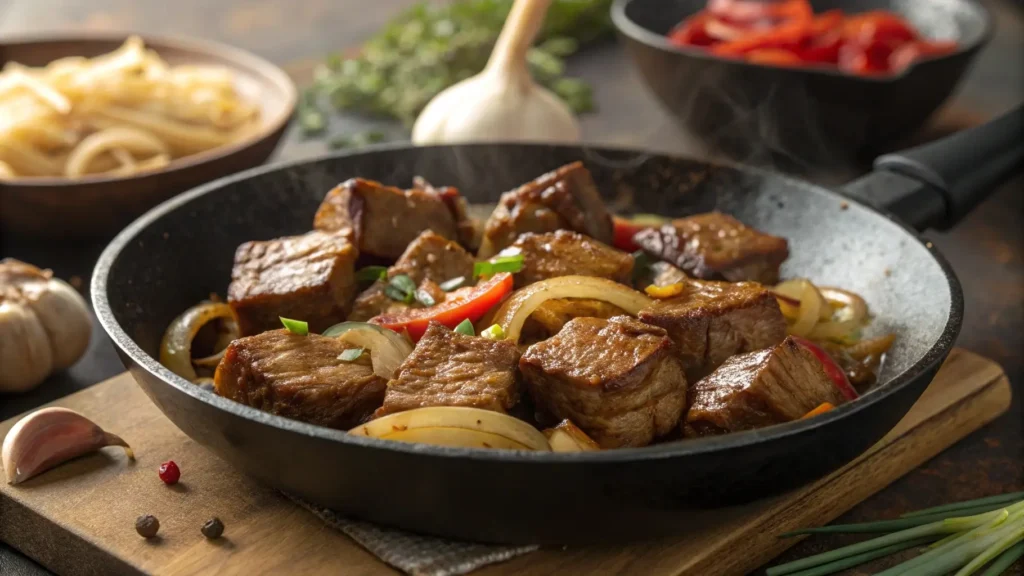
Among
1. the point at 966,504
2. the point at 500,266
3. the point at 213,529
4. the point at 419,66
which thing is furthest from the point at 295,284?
the point at 419,66

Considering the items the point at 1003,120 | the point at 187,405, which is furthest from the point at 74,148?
the point at 1003,120

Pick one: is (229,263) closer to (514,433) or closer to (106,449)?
(106,449)

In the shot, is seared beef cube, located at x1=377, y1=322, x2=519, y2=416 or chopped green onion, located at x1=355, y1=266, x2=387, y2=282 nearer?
seared beef cube, located at x1=377, y1=322, x2=519, y2=416

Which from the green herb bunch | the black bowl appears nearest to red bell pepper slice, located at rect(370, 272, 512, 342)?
the black bowl

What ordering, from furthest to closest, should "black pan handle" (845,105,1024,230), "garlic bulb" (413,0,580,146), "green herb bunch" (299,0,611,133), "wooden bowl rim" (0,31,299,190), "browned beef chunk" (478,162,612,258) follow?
"green herb bunch" (299,0,611,133) < "garlic bulb" (413,0,580,146) < "wooden bowl rim" (0,31,299,190) < "black pan handle" (845,105,1024,230) < "browned beef chunk" (478,162,612,258)

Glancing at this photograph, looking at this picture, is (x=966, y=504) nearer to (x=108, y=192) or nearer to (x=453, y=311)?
(x=453, y=311)

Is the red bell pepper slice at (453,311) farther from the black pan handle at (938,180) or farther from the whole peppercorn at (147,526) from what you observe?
the black pan handle at (938,180)

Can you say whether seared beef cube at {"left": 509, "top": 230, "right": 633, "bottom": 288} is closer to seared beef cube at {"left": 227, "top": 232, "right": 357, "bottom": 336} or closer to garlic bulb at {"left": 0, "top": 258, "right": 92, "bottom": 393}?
seared beef cube at {"left": 227, "top": 232, "right": 357, "bottom": 336}

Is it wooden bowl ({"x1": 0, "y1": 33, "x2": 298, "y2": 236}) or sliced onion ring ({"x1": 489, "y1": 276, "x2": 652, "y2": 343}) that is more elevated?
sliced onion ring ({"x1": 489, "y1": 276, "x2": 652, "y2": 343})
